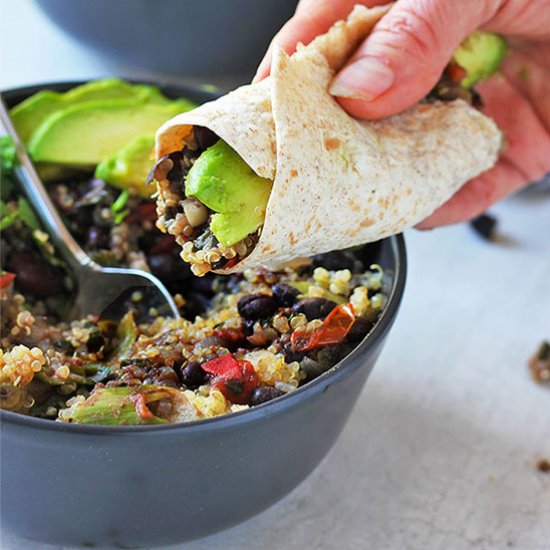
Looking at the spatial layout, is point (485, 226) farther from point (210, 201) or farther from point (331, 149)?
point (210, 201)

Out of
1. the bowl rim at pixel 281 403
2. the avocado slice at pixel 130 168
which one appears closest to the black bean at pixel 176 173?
the bowl rim at pixel 281 403

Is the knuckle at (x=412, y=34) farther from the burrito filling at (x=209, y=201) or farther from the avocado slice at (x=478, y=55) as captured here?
the burrito filling at (x=209, y=201)

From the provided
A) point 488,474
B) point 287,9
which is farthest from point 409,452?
point 287,9

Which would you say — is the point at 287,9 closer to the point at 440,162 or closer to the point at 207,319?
the point at 440,162

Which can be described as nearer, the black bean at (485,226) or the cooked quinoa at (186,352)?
the cooked quinoa at (186,352)

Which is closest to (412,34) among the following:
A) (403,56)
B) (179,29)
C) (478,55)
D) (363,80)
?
(403,56)
